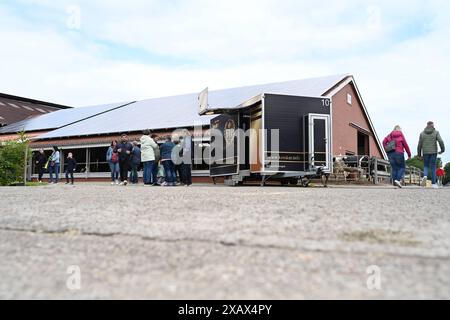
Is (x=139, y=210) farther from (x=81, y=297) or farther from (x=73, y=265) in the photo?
(x=81, y=297)

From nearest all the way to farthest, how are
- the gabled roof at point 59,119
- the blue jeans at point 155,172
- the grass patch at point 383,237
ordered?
1. the grass patch at point 383,237
2. the blue jeans at point 155,172
3. the gabled roof at point 59,119

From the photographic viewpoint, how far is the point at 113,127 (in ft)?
80.2

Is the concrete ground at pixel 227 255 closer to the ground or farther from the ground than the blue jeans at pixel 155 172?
closer to the ground

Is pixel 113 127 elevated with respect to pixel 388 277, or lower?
elevated

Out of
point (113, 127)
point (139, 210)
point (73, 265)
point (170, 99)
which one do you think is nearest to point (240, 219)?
point (139, 210)

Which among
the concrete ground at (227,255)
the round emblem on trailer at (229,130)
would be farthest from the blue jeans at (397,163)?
the concrete ground at (227,255)

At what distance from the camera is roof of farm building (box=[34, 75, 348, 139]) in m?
22.2

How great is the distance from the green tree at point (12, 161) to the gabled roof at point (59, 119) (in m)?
13.2

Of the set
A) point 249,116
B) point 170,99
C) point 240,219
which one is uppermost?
point 170,99

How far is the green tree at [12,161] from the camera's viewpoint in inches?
596

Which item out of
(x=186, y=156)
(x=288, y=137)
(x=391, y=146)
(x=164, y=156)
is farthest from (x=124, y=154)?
(x=391, y=146)

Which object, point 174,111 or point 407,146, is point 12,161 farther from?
point 407,146

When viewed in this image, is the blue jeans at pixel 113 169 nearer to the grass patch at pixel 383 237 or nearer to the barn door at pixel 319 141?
the barn door at pixel 319 141
